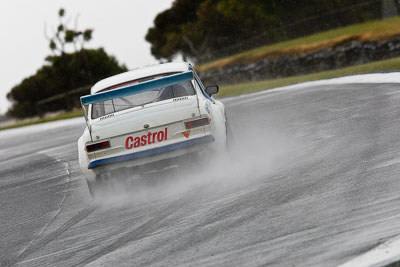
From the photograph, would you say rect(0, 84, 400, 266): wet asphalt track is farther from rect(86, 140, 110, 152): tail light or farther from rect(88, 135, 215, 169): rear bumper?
rect(86, 140, 110, 152): tail light

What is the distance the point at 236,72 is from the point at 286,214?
124ft

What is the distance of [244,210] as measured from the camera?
21.0 feet

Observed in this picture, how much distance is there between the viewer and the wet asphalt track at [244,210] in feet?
16.9

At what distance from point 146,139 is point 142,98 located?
3.10 ft

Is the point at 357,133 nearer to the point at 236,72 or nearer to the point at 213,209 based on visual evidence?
the point at 213,209


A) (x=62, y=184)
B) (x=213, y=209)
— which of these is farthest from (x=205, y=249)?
(x=62, y=184)

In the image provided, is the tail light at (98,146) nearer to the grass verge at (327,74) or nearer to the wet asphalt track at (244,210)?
the wet asphalt track at (244,210)

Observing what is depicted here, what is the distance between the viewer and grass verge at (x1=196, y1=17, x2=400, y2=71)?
3409 cm

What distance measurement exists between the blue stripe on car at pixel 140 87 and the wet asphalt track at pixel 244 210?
1.14 m

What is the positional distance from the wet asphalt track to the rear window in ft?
3.66

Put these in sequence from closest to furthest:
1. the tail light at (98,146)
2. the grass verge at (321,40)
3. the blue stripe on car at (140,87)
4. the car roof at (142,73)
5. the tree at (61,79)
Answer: the tail light at (98,146) < the blue stripe on car at (140,87) < the car roof at (142,73) < the grass verge at (321,40) < the tree at (61,79)

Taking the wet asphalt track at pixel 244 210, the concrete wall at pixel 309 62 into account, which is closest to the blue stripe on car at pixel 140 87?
the wet asphalt track at pixel 244 210

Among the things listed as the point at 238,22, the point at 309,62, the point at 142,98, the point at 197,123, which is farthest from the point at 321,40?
the point at 197,123

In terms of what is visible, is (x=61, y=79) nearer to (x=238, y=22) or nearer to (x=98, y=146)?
(x=238, y=22)
